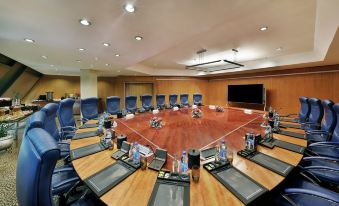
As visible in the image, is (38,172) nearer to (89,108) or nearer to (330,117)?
(89,108)

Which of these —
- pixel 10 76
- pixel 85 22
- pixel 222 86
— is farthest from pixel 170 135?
pixel 10 76

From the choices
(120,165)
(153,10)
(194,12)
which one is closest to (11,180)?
(120,165)

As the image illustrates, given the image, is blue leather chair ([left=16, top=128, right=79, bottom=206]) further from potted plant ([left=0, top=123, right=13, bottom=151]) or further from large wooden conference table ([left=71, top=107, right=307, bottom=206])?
potted plant ([left=0, top=123, right=13, bottom=151])

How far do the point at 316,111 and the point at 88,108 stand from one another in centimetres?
527

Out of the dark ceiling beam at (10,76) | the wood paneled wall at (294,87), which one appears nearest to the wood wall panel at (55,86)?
the dark ceiling beam at (10,76)

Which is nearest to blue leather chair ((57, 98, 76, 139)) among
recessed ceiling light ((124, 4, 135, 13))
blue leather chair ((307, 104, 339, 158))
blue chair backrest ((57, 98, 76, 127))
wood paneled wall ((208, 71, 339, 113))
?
blue chair backrest ((57, 98, 76, 127))

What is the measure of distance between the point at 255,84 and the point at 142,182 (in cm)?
737

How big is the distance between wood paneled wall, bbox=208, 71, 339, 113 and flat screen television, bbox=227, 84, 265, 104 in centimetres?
30

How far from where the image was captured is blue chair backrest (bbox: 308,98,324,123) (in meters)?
2.87

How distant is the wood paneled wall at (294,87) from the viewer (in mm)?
5050

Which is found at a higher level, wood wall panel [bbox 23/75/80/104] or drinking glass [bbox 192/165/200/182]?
wood wall panel [bbox 23/75/80/104]

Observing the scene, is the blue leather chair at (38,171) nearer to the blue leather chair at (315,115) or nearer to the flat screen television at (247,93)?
the blue leather chair at (315,115)

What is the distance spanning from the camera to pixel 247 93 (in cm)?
721

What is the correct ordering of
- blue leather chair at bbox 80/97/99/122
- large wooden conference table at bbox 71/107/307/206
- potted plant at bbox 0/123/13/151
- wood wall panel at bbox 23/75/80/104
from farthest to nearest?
wood wall panel at bbox 23/75/80/104 → blue leather chair at bbox 80/97/99/122 → potted plant at bbox 0/123/13/151 → large wooden conference table at bbox 71/107/307/206
